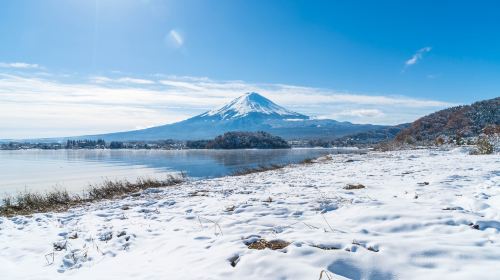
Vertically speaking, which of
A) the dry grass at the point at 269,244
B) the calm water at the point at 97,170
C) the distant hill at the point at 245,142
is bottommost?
the calm water at the point at 97,170

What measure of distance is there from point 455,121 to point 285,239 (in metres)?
96.0

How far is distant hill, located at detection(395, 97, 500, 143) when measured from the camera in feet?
253

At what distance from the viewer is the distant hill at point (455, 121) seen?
77125 mm

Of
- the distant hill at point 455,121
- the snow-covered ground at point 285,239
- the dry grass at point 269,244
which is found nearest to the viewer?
the snow-covered ground at point 285,239

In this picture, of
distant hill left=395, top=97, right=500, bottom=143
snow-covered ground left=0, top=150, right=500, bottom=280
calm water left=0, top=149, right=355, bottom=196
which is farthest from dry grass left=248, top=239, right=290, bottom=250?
distant hill left=395, top=97, right=500, bottom=143

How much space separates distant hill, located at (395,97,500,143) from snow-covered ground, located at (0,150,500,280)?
6860 centimetres

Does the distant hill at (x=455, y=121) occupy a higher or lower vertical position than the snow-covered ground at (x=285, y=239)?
higher

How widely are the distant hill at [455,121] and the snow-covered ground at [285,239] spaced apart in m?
68.6

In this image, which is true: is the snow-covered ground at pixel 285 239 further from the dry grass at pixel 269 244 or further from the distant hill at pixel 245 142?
the distant hill at pixel 245 142

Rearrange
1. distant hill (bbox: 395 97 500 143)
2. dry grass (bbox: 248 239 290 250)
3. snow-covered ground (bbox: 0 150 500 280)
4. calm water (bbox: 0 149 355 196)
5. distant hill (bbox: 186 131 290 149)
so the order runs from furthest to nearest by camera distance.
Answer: distant hill (bbox: 186 131 290 149), distant hill (bbox: 395 97 500 143), calm water (bbox: 0 149 355 196), dry grass (bbox: 248 239 290 250), snow-covered ground (bbox: 0 150 500 280)

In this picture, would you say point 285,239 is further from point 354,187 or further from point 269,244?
point 354,187

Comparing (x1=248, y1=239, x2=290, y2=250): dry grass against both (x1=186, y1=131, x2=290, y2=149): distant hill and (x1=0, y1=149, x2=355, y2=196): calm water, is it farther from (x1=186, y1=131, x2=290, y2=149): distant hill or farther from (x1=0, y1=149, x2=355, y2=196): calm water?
(x1=186, y1=131, x2=290, y2=149): distant hill

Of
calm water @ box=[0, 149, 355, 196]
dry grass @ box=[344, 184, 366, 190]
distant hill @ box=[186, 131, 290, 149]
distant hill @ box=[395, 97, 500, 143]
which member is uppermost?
distant hill @ box=[395, 97, 500, 143]

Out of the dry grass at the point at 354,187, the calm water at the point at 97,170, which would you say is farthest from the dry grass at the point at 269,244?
the calm water at the point at 97,170
